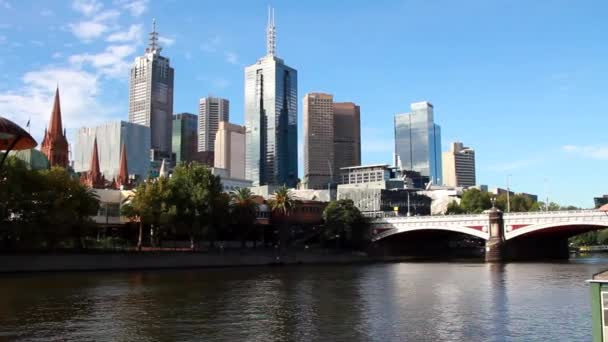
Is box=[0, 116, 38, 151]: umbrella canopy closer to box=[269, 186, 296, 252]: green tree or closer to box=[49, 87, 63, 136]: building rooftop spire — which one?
box=[269, 186, 296, 252]: green tree

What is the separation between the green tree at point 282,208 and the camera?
470 feet

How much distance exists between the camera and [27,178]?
296 ft

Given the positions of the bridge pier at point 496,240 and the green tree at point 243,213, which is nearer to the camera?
the green tree at point 243,213

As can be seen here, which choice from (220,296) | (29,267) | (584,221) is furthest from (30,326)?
(584,221)

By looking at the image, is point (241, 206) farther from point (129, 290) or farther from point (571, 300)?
point (571, 300)

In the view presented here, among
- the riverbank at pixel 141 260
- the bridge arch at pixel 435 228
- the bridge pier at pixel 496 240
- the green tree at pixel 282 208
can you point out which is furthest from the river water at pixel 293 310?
the green tree at pixel 282 208

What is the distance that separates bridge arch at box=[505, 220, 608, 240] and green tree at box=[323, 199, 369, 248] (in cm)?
3191

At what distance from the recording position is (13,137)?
71500 millimetres

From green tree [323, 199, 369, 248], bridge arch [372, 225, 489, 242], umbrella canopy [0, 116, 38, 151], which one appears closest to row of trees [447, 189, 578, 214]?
bridge arch [372, 225, 489, 242]

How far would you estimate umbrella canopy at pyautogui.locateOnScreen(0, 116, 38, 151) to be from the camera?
69.6 meters

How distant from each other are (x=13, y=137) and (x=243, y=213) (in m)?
58.3

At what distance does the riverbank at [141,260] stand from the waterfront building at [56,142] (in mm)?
78942

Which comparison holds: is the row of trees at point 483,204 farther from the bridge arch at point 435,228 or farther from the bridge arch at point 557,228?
the bridge arch at point 557,228

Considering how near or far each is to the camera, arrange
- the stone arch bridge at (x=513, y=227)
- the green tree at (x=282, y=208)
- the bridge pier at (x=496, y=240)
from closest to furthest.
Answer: the stone arch bridge at (x=513, y=227)
the bridge pier at (x=496, y=240)
the green tree at (x=282, y=208)
